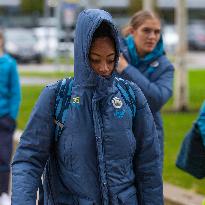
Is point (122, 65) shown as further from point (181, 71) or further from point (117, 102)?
point (181, 71)

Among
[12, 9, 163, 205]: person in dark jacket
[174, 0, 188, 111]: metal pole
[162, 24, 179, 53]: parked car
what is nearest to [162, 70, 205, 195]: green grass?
[174, 0, 188, 111]: metal pole

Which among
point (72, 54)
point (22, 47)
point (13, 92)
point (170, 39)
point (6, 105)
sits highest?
point (72, 54)

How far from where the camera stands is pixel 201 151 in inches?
207

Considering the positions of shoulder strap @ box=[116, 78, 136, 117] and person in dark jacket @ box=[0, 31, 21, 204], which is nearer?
shoulder strap @ box=[116, 78, 136, 117]

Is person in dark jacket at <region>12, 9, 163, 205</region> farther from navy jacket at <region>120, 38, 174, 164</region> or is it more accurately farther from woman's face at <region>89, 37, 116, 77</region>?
navy jacket at <region>120, 38, 174, 164</region>

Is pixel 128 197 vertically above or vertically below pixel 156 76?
below

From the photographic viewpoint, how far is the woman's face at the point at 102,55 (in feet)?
11.3

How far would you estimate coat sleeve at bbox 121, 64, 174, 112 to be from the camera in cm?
528

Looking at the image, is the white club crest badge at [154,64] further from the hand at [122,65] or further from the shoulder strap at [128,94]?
the shoulder strap at [128,94]

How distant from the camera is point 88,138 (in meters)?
3.46

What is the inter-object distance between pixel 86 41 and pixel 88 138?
42 cm

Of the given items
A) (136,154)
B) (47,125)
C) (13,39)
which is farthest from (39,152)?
(13,39)

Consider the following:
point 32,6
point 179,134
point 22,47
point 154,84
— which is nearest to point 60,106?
point 154,84

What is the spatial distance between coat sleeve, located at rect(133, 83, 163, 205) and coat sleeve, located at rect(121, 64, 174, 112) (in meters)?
1.65
